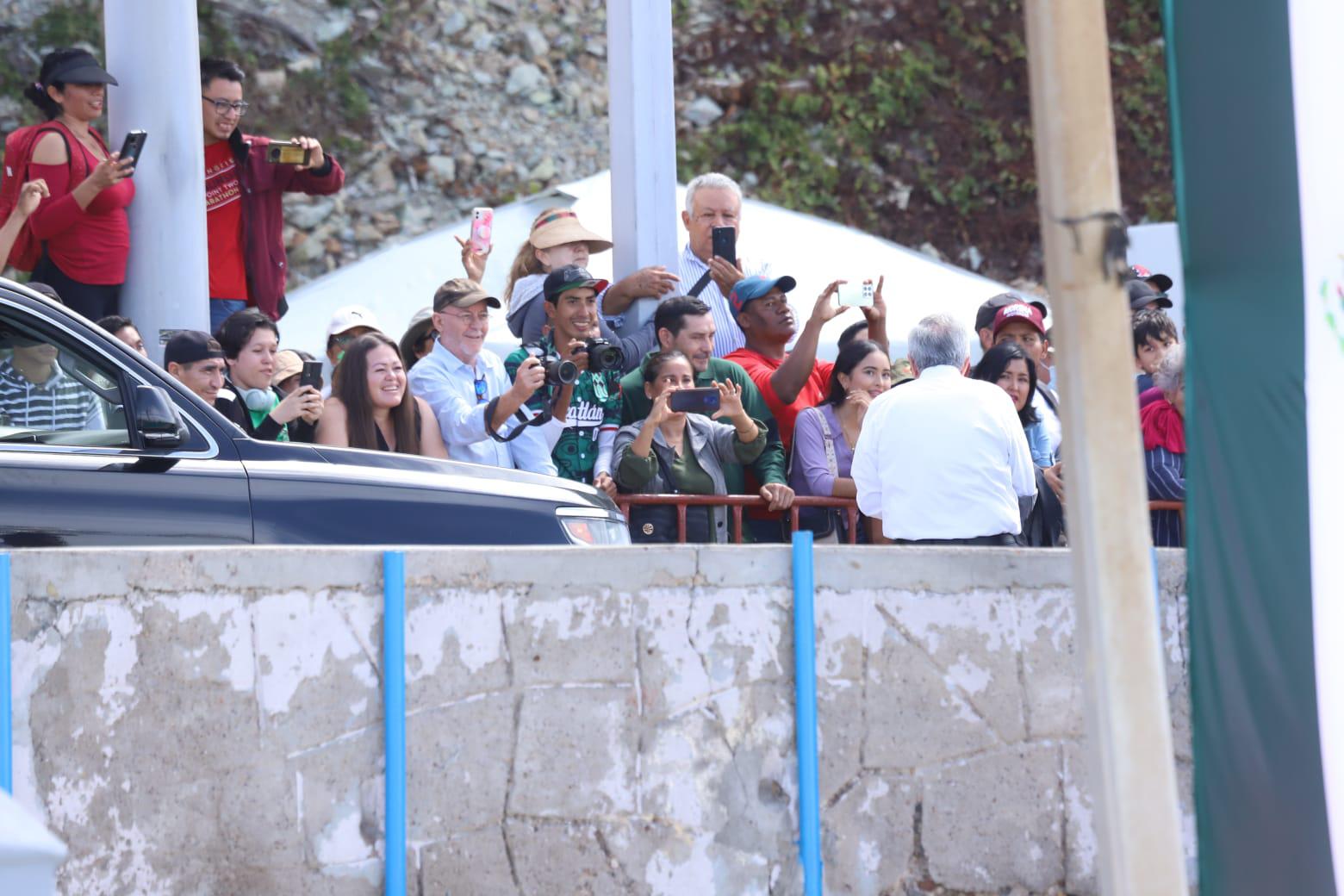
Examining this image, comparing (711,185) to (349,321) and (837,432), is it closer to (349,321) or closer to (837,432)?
(837,432)

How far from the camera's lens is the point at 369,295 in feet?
34.8

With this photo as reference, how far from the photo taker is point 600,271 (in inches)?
417

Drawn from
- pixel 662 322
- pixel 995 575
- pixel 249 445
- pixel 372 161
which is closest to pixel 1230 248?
pixel 995 575

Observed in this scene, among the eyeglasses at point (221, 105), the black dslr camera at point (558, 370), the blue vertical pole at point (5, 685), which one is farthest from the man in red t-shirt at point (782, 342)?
the blue vertical pole at point (5, 685)

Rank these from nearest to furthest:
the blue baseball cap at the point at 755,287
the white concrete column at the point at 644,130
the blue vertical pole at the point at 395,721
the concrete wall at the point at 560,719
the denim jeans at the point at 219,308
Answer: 1. the concrete wall at the point at 560,719
2. the blue vertical pole at the point at 395,721
3. the blue baseball cap at the point at 755,287
4. the denim jeans at the point at 219,308
5. the white concrete column at the point at 644,130

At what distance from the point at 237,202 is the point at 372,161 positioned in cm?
1251

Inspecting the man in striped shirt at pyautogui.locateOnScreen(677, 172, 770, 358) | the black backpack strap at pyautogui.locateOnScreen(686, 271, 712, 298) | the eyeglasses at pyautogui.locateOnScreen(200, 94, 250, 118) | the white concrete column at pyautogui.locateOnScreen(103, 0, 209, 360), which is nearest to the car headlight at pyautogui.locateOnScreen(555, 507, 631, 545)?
the man in striped shirt at pyautogui.locateOnScreen(677, 172, 770, 358)

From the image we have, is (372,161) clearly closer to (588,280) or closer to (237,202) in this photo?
(237,202)

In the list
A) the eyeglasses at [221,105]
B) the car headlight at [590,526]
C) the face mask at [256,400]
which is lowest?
the car headlight at [590,526]

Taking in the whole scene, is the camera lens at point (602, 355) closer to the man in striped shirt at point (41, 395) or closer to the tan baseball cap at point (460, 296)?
the tan baseball cap at point (460, 296)

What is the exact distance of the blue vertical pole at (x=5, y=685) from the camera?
4.91m

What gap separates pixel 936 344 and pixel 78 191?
404cm

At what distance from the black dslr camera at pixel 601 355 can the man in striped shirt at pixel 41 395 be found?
9.07 feet

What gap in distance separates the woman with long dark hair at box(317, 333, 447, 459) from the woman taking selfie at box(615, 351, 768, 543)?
0.99 meters
